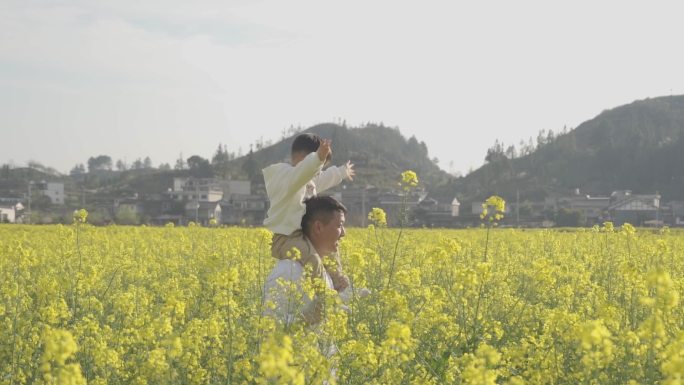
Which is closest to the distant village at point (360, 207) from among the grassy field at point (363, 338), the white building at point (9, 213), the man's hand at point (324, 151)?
the white building at point (9, 213)

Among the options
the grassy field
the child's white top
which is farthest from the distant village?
the child's white top

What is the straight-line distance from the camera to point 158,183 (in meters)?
82.8

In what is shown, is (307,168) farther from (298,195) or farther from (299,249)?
(299,249)

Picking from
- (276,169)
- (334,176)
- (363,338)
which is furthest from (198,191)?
(363,338)

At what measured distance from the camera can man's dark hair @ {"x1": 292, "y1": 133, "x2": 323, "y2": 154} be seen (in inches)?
185

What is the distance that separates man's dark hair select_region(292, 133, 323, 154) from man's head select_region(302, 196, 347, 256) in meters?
0.34

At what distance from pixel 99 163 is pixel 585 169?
105 metres

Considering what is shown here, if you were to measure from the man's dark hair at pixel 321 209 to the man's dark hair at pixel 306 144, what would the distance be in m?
0.35

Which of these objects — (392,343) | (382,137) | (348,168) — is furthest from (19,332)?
(382,137)

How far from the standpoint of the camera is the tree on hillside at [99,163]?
499ft

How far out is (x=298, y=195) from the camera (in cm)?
457

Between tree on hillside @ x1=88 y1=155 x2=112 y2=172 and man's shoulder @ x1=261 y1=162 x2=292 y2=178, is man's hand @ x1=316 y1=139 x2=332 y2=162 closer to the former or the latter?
man's shoulder @ x1=261 y1=162 x2=292 y2=178

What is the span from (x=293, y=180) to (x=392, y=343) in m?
1.78

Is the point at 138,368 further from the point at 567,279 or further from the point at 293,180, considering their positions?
the point at 567,279
